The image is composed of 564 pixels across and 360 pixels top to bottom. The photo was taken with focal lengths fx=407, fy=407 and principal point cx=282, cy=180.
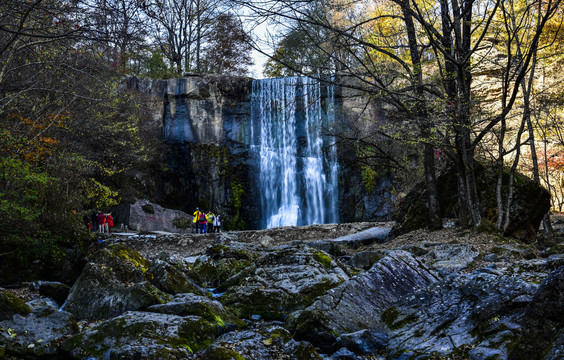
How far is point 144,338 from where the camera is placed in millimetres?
4066

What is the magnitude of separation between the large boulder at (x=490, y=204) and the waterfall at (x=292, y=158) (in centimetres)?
1458

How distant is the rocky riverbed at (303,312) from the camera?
11.6 ft

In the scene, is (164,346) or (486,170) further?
(486,170)

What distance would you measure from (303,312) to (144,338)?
178cm

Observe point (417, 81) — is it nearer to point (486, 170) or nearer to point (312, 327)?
point (486, 170)

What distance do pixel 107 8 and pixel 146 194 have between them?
23754 millimetres

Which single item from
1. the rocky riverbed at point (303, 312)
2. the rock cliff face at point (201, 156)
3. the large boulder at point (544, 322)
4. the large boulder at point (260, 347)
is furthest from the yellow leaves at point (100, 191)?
the large boulder at point (544, 322)

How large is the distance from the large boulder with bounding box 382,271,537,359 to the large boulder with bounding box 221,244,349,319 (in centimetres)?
154

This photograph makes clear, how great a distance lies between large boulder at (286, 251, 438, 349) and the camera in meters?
4.54

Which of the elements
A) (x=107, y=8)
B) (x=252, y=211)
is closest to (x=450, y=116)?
(x=107, y=8)

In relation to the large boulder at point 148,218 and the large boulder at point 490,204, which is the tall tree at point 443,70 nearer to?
the large boulder at point 490,204

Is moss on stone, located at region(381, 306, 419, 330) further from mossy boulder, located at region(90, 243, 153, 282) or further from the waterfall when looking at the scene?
the waterfall

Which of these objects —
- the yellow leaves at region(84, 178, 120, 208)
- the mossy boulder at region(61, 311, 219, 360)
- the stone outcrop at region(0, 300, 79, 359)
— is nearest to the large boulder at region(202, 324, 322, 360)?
Result: the mossy boulder at region(61, 311, 219, 360)

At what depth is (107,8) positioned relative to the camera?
179 inches
